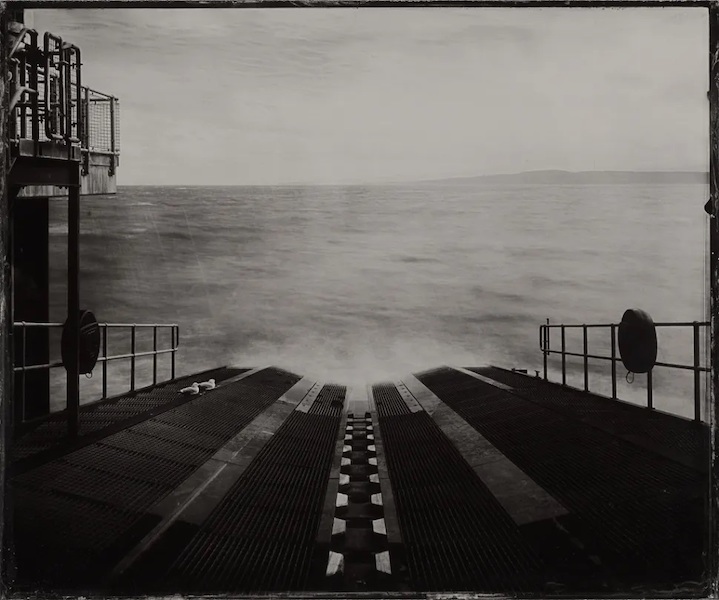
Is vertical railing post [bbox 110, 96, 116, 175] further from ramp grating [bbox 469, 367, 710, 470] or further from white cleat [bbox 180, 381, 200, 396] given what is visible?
ramp grating [bbox 469, 367, 710, 470]

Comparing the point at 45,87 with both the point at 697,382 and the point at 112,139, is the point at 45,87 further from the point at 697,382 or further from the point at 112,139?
the point at 697,382

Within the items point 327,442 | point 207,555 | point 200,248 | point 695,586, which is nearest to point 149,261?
point 200,248

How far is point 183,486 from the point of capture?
412 cm

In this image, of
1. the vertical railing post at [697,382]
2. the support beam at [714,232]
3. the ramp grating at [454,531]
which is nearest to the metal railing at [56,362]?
the ramp grating at [454,531]

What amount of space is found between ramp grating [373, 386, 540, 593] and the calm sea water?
6.47 feet

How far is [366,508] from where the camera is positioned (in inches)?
163

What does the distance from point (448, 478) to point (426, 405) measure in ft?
11.0

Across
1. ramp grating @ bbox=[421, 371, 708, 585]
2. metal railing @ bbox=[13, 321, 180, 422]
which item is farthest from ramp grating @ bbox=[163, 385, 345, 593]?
metal railing @ bbox=[13, 321, 180, 422]

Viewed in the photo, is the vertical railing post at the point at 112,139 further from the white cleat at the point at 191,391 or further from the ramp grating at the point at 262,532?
the ramp grating at the point at 262,532

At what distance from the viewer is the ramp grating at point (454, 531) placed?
326 centimetres

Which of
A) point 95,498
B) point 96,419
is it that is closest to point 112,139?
point 96,419

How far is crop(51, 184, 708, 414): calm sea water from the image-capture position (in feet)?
15.6

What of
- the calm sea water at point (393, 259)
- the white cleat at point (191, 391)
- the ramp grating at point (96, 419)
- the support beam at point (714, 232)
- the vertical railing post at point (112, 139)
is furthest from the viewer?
the white cleat at point (191, 391)

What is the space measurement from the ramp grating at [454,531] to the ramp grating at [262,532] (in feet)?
2.06
